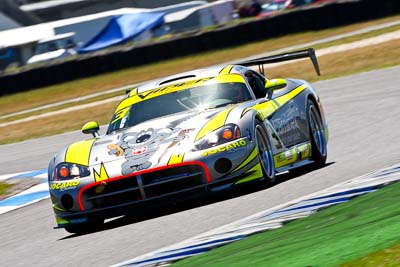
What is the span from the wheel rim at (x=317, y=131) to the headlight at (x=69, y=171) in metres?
2.40

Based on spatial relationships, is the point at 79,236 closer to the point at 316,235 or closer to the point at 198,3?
the point at 316,235

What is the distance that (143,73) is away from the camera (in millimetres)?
33875

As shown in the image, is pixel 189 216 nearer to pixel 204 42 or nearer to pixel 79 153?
pixel 79 153

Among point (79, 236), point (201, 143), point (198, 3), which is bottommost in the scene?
point (198, 3)

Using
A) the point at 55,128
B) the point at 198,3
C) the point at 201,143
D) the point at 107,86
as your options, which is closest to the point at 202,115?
the point at 201,143

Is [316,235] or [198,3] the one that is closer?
[316,235]

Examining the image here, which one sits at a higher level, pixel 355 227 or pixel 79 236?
pixel 355 227

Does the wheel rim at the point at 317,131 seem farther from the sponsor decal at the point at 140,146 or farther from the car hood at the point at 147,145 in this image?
the sponsor decal at the point at 140,146

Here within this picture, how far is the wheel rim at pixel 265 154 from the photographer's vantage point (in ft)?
26.8

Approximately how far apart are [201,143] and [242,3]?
5429cm

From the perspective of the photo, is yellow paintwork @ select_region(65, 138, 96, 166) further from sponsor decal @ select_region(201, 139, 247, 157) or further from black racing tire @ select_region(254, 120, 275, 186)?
black racing tire @ select_region(254, 120, 275, 186)

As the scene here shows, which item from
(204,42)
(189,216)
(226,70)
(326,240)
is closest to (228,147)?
(189,216)

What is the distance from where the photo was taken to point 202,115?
327 inches

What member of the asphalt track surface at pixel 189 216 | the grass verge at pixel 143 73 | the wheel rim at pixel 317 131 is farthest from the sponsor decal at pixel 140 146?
the grass verge at pixel 143 73
